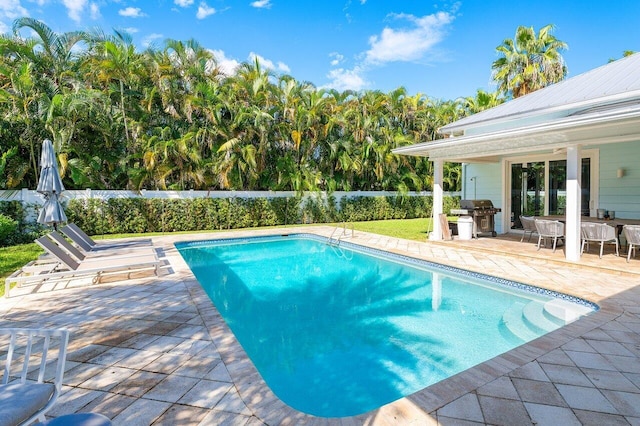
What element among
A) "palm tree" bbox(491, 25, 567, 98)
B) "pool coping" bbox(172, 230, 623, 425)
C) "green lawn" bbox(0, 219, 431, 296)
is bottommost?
"pool coping" bbox(172, 230, 623, 425)

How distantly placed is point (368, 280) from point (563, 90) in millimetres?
10427

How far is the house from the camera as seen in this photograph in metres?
8.61

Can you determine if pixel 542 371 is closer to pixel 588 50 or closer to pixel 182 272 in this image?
pixel 182 272

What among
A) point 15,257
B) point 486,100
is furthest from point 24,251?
point 486,100

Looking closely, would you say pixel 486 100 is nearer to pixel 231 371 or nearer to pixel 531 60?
pixel 531 60

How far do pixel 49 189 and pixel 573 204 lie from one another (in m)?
12.8

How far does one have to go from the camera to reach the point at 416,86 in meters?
24.6

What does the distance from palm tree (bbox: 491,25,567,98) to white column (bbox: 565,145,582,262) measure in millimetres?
13141

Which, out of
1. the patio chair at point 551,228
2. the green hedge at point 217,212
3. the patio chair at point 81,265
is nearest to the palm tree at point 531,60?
the green hedge at point 217,212

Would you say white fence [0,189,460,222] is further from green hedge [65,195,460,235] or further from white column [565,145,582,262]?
white column [565,145,582,262]

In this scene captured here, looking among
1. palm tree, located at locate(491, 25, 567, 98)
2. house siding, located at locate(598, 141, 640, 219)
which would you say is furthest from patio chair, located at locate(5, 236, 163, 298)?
palm tree, located at locate(491, 25, 567, 98)

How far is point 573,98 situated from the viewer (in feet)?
37.1

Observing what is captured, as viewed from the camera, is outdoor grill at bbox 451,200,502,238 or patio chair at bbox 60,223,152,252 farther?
outdoor grill at bbox 451,200,502,238

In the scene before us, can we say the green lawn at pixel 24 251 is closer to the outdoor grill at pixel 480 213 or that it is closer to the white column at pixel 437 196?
the white column at pixel 437 196
